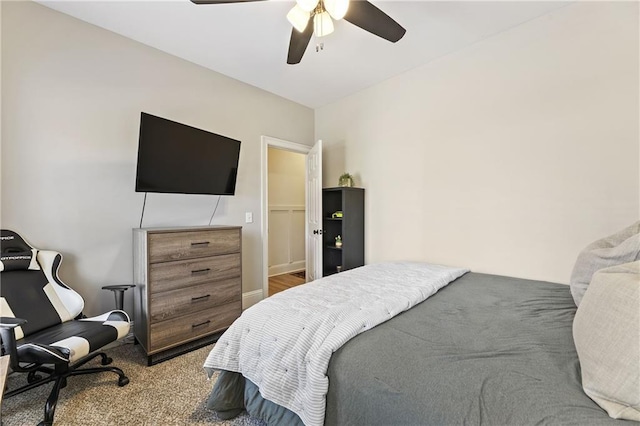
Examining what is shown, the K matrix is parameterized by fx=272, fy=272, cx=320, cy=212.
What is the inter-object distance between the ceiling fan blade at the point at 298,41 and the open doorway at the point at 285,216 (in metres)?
2.64

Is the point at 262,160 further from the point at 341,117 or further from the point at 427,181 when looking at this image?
the point at 427,181

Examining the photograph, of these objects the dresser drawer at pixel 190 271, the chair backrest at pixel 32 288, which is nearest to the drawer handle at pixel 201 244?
the dresser drawer at pixel 190 271

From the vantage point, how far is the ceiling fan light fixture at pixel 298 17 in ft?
5.50

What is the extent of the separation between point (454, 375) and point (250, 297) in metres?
2.82

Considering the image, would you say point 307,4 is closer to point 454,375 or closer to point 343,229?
point 454,375

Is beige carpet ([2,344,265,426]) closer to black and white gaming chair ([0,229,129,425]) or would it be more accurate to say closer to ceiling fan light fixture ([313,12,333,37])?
black and white gaming chair ([0,229,129,425])

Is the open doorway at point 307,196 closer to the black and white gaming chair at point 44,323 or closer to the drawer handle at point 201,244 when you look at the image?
the drawer handle at point 201,244

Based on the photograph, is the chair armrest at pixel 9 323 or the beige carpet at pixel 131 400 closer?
the chair armrest at pixel 9 323

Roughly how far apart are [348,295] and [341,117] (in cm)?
285

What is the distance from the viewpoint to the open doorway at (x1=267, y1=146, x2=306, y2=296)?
492cm

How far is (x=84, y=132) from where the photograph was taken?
87.7 inches

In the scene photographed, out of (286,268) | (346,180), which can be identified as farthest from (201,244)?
(286,268)

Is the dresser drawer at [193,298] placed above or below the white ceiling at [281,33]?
below

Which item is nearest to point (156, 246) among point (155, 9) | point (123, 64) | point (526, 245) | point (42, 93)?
point (42, 93)
